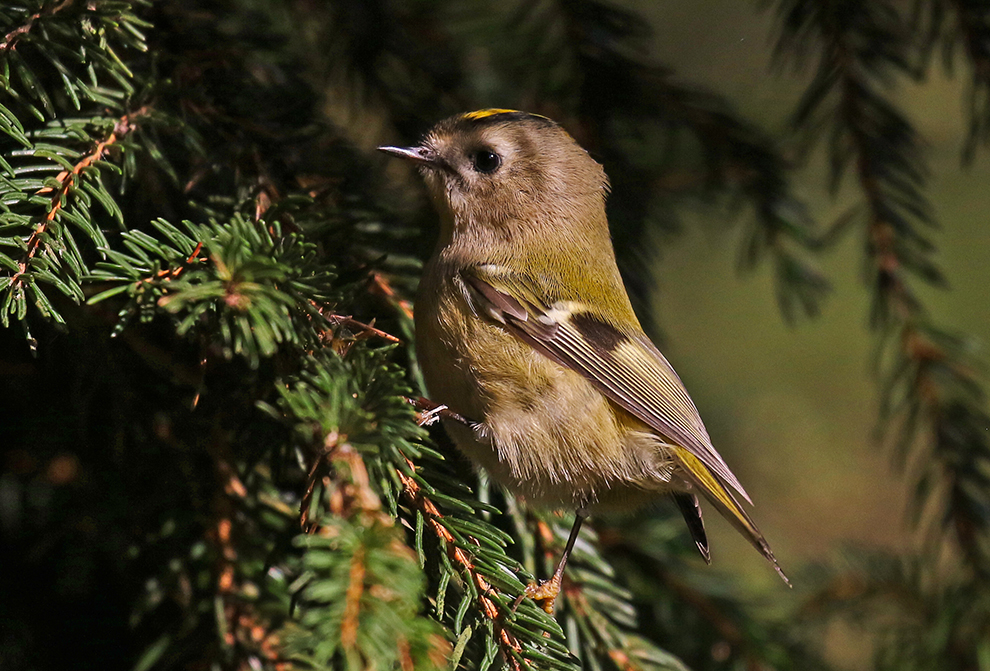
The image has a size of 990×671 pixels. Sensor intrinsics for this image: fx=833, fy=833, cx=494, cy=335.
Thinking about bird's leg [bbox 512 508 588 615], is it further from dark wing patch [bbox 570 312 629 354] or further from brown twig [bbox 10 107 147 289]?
brown twig [bbox 10 107 147 289]

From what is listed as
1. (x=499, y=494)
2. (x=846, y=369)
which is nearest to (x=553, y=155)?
(x=499, y=494)

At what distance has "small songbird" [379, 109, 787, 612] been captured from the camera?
3.76 ft

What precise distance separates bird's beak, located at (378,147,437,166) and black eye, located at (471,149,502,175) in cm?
8

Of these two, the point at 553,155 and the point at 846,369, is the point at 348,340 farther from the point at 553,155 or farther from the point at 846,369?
the point at 846,369

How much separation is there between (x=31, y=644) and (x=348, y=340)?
608 mm

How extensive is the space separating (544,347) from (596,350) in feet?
0.30

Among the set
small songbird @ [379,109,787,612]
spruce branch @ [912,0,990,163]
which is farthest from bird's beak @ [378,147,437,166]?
spruce branch @ [912,0,990,163]

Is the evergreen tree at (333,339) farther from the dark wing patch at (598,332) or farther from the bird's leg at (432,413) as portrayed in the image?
the dark wing patch at (598,332)

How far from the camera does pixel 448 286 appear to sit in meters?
1.18

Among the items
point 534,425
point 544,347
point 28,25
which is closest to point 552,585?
point 534,425

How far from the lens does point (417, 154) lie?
1.34 metres

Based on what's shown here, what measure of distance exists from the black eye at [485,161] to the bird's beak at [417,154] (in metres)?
0.08

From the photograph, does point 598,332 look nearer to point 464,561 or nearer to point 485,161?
point 485,161

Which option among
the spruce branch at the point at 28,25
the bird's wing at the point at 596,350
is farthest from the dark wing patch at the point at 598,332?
the spruce branch at the point at 28,25
